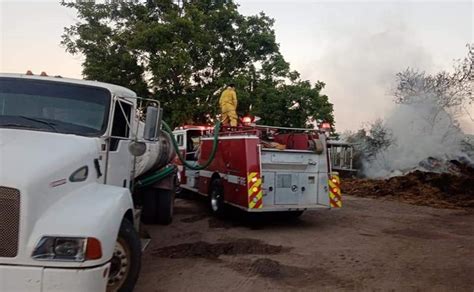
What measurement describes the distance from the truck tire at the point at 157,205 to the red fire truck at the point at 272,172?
152cm

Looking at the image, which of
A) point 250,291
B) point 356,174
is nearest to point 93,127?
point 250,291

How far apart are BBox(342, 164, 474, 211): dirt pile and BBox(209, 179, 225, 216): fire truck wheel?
6.74 m

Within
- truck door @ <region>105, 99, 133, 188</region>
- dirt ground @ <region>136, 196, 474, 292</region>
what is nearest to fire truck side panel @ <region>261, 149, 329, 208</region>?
dirt ground @ <region>136, 196, 474, 292</region>

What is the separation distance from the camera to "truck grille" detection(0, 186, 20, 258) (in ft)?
12.1

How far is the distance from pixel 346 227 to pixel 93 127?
6650 mm

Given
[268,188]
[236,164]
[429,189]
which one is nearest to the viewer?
[268,188]

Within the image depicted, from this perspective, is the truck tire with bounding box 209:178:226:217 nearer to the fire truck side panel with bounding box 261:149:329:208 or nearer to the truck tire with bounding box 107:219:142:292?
the fire truck side panel with bounding box 261:149:329:208

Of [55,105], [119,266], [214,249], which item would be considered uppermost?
[55,105]

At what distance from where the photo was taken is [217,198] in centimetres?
1122

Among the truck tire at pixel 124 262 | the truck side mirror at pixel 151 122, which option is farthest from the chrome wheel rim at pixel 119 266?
the truck side mirror at pixel 151 122

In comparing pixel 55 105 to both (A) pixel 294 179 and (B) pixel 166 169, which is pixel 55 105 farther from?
(A) pixel 294 179

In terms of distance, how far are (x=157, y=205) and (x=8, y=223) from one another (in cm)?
579

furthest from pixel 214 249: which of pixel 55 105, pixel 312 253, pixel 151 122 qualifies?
pixel 55 105

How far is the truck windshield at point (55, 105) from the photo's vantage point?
17.1 feet
